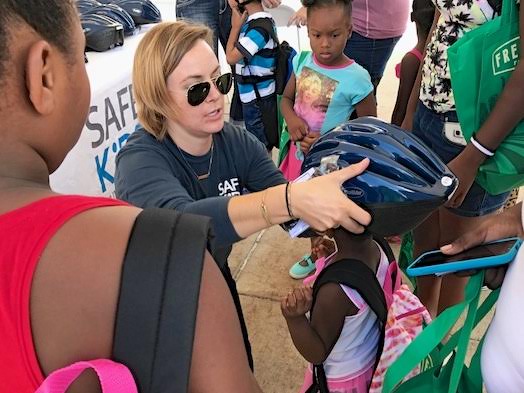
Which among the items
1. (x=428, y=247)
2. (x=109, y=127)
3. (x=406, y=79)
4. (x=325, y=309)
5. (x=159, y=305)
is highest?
(x=159, y=305)

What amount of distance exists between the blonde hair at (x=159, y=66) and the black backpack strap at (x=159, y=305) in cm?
123

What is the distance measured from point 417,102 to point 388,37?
1.52 meters

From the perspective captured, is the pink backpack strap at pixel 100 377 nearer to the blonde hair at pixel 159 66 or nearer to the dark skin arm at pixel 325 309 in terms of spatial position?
the dark skin arm at pixel 325 309

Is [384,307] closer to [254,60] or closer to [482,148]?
[482,148]

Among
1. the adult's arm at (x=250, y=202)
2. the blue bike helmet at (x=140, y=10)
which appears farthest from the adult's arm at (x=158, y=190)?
the blue bike helmet at (x=140, y=10)

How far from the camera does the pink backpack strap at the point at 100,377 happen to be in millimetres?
697

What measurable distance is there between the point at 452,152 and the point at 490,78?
1.40ft

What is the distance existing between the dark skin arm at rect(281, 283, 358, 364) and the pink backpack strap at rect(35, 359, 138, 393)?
981mm

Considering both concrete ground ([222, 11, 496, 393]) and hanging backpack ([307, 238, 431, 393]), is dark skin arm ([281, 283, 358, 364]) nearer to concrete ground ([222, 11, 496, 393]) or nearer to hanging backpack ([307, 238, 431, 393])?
hanging backpack ([307, 238, 431, 393])

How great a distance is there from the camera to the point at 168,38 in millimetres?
1874

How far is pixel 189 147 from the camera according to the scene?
1.94 m

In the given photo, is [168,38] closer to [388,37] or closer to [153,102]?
[153,102]

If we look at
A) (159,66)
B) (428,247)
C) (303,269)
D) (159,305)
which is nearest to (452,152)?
(428,247)

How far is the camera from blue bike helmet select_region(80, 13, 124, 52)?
356 centimetres
